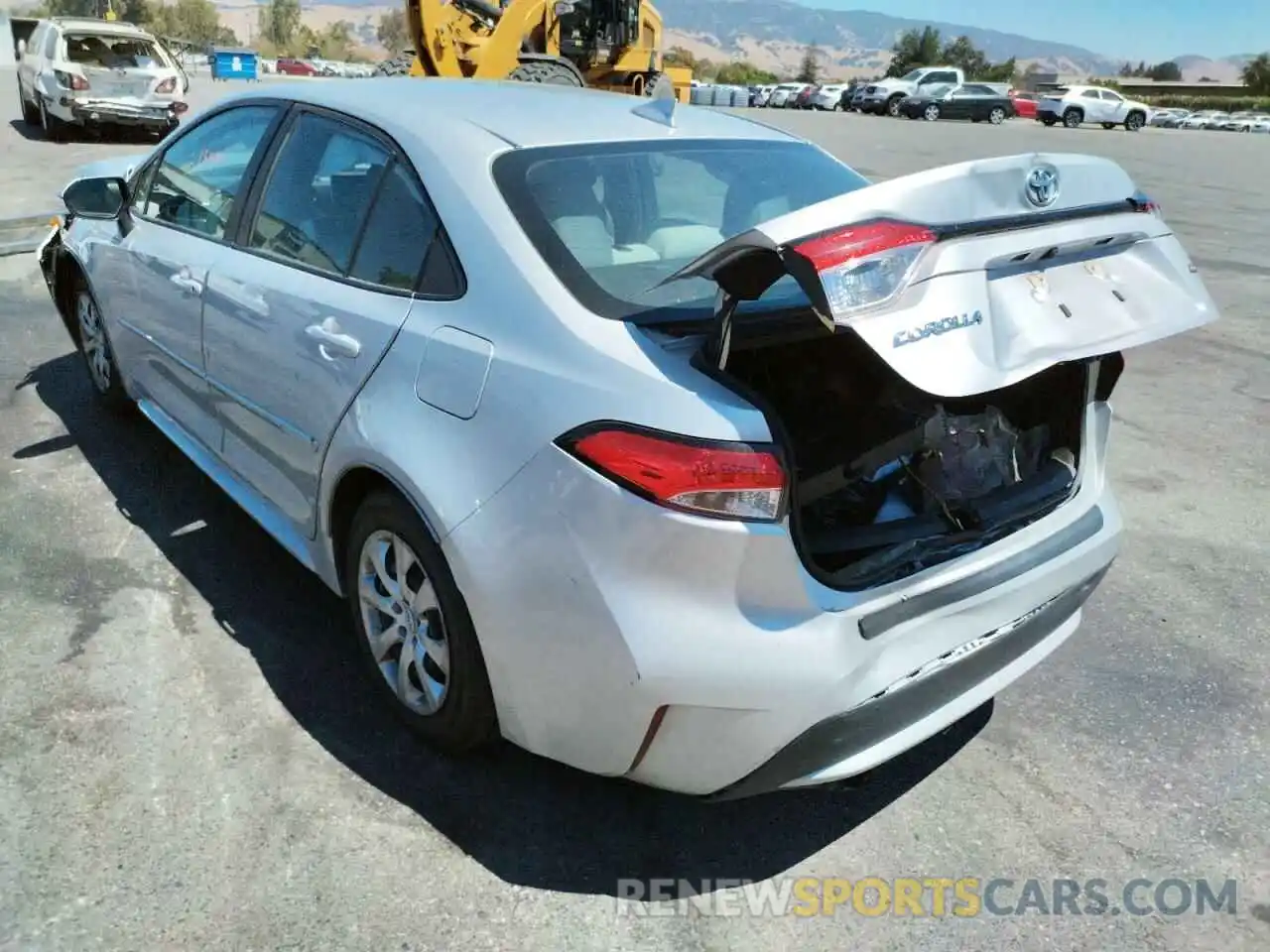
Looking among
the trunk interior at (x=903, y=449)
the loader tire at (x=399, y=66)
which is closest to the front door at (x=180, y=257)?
the trunk interior at (x=903, y=449)

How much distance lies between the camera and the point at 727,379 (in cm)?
209

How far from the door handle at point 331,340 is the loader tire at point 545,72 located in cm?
1079

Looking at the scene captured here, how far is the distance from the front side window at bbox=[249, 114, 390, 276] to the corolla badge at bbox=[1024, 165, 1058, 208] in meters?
1.67

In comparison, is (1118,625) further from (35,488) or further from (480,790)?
(35,488)

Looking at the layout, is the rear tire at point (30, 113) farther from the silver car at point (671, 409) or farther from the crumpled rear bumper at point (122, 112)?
the silver car at point (671, 409)

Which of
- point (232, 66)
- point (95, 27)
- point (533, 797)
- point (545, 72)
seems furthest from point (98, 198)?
point (232, 66)

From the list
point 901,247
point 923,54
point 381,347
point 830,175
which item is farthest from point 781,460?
point 923,54

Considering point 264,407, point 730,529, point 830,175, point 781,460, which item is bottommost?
point 264,407

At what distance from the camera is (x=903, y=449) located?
8.54 ft

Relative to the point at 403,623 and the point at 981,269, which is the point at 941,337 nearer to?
the point at 981,269

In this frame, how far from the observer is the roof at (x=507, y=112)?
9.12 ft

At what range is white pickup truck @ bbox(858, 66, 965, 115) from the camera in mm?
39094

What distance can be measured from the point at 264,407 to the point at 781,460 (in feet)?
5.82

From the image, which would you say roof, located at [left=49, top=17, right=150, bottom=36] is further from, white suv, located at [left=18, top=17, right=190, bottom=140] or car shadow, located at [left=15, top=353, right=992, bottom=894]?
car shadow, located at [left=15, top=353, right=992, bottom=894]
